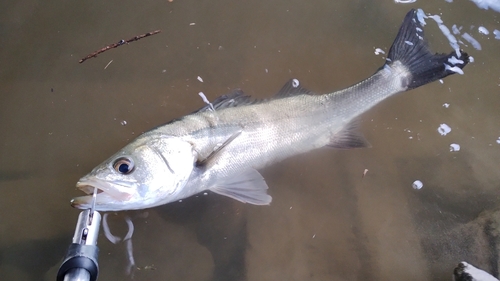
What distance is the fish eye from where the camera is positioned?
1789mm

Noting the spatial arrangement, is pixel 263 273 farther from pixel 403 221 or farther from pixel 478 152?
pixel 478 152

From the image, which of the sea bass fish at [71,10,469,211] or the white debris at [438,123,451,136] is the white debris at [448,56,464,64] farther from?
the white debris at [438,123,451,136]

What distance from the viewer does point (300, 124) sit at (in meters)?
2.24

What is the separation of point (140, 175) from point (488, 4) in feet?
10.0

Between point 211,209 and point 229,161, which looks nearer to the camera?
point 229,161

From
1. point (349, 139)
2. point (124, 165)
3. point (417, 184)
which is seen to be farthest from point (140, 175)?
point (417, 184)

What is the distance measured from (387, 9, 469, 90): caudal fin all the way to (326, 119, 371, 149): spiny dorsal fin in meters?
0.47

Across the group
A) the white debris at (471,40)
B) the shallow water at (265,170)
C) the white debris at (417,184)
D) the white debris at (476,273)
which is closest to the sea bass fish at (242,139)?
the shallow water at (265,170)

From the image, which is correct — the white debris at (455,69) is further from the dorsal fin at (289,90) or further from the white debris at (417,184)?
the dorsal fin at (289,90)

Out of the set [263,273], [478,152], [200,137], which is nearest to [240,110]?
[200,137]

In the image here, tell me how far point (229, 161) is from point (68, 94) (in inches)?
51.8

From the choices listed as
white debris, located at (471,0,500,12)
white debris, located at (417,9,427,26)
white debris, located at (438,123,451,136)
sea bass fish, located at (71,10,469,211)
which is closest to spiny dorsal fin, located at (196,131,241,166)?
sea bass fish, located at (71,10,469,211)

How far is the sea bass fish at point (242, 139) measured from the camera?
1808 millimetres

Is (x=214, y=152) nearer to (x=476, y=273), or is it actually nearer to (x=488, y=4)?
(x=476, y=273)
